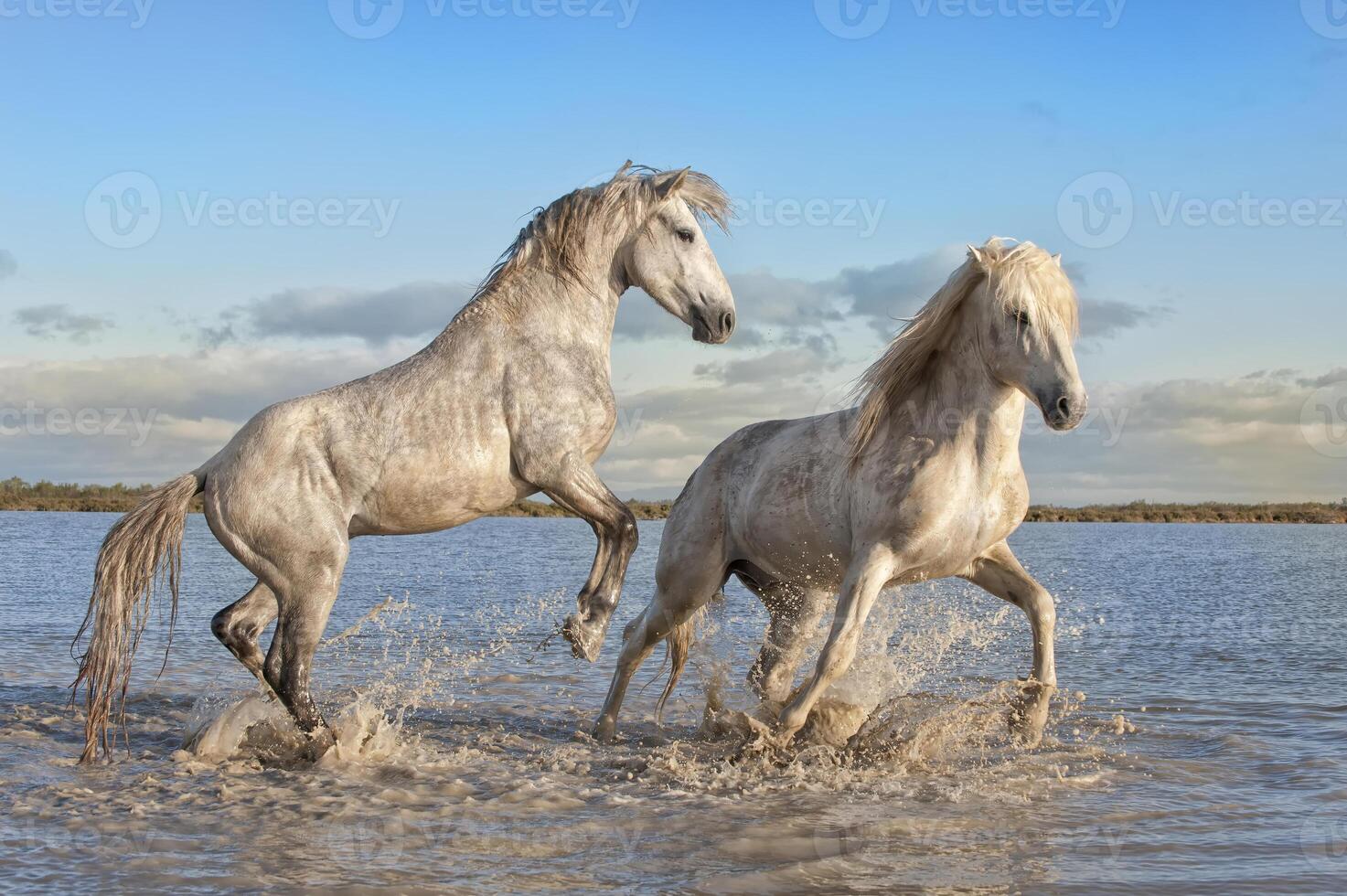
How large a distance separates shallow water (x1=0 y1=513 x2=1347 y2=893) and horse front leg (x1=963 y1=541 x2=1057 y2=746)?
6.6 inches

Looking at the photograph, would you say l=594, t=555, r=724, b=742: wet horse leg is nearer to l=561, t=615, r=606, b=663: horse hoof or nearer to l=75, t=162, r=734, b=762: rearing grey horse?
l=75, t=162, r=734, b=762: rearing grey horse

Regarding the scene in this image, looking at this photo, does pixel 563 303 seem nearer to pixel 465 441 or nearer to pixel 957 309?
pixel 465 441

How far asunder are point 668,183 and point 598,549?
187 centimetres

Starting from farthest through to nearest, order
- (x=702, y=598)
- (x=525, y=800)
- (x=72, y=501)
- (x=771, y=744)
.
→ (x=72, y=501)
(x=702, y=598)
(x=771, y=744)
(x=525, y=800)

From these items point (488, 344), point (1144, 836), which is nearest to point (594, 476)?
point (488, 344)

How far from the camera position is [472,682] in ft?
29.4

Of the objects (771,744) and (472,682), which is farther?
(472,682)

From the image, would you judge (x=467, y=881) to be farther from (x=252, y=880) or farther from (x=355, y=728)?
(x=355, y=728)

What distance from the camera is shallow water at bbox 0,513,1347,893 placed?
435 centimetres

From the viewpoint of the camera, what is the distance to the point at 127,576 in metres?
6.17

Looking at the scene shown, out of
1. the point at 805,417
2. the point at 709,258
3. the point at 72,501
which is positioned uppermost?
the point at 709,258

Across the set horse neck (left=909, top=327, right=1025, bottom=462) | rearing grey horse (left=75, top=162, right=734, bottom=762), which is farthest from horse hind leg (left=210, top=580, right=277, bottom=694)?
horse neck (left=909, top=327, right=1025, bottom=462)

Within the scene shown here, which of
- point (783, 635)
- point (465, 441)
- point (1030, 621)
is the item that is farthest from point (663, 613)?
point (1030, 621)

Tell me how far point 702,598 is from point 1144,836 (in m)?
2.64
